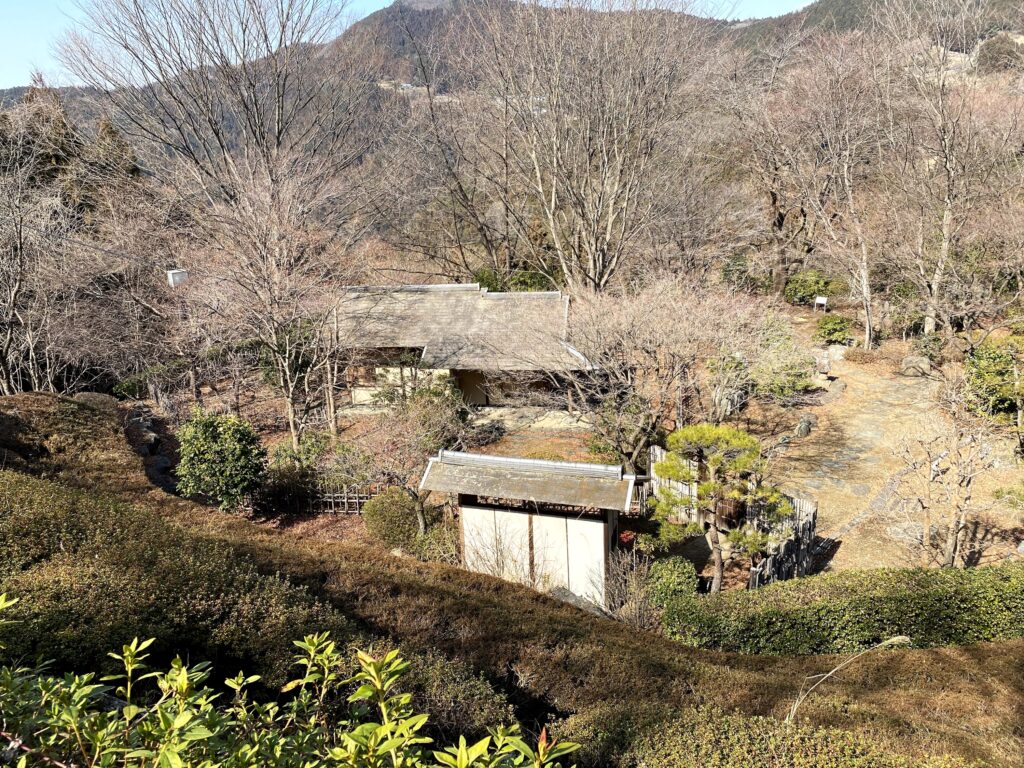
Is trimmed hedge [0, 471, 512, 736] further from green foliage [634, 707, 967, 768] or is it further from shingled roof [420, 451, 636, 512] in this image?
shingled roof [420, 451, 636, 512]

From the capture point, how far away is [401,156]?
2809cm

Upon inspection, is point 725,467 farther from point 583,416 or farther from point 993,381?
point 993,381

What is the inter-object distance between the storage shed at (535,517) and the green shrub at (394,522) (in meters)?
1.37

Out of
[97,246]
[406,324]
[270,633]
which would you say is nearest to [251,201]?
[406,324]

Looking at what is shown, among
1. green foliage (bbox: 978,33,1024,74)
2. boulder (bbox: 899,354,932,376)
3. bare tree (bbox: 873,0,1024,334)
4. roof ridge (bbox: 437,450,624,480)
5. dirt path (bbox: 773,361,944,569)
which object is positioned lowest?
dirt path (bbox: 773,361,944,569)

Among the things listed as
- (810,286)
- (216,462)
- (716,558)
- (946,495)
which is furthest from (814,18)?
(216,462)

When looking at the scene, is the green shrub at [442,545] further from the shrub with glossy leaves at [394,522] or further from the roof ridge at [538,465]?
the roof ridge at [538,465]

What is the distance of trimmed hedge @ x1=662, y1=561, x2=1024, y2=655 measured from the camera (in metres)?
8.32

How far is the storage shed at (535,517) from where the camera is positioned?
32.1 ft

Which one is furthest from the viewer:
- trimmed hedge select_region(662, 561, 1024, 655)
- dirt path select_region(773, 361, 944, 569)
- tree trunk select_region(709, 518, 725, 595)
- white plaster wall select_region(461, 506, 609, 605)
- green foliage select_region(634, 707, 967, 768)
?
dirt path select_region(773, 361, 944, 569)

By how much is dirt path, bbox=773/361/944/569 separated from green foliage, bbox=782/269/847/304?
9.15m

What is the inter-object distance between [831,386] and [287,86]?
22.3m

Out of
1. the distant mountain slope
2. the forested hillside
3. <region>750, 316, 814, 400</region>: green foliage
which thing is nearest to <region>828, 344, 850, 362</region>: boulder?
the forested hillside

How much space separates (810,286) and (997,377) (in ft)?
48.2
